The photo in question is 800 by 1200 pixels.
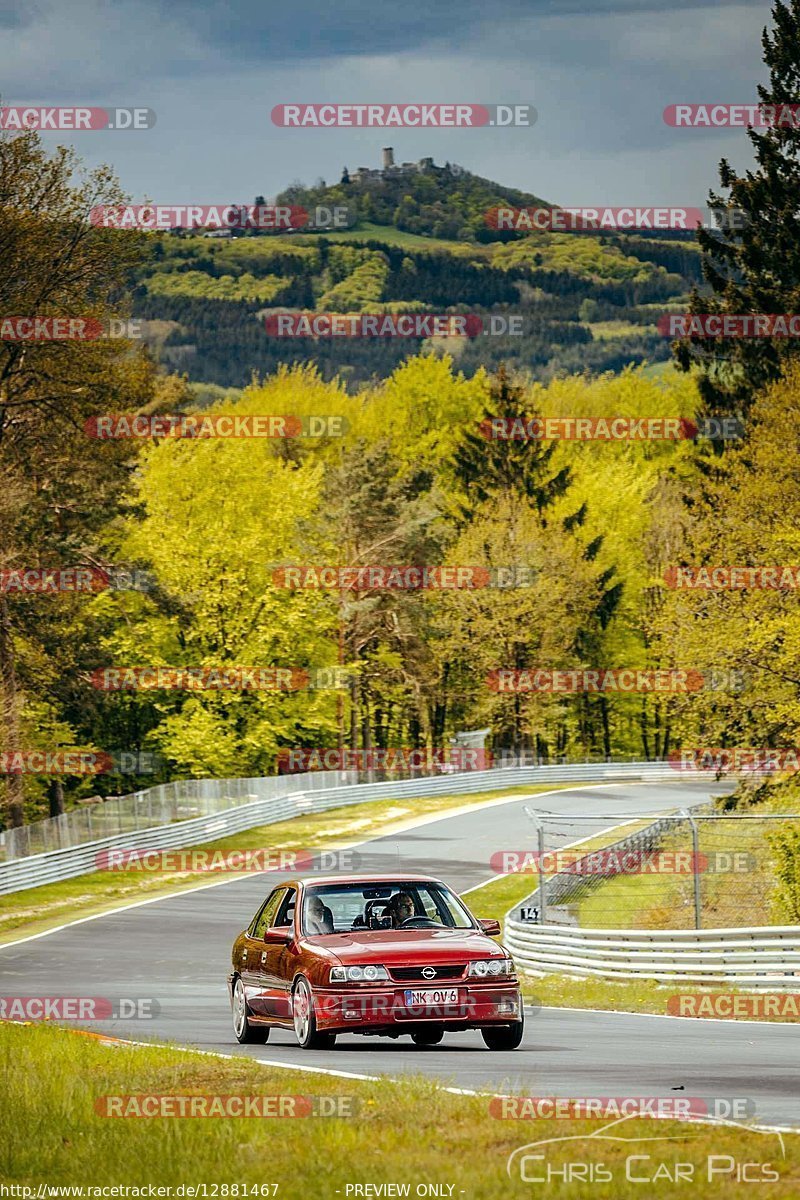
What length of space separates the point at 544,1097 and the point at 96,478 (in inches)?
1815

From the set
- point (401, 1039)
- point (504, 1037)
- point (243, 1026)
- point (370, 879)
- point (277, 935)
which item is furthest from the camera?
point (401, 1039)

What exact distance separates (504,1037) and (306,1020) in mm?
1624

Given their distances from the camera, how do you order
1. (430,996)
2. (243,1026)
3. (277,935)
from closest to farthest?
(430,996), (277,935), (243,1026)

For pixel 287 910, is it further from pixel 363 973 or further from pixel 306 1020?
pixel 363 973

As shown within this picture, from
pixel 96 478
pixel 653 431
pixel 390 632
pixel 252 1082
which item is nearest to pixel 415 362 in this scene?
pixel 653 431

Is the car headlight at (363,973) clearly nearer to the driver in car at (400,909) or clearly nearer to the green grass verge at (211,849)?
the driver in car at (400,909)

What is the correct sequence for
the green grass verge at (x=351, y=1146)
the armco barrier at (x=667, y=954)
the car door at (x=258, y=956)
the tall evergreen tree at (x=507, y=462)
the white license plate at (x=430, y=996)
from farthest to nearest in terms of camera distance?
the tall evergreen tree at (x=507, y=462), the armco barrier at (x=667, y=954), the car door at (x=258, y=956), the white license plate at (x=430, y=996), the green grass verge at (x=351, y=1146)

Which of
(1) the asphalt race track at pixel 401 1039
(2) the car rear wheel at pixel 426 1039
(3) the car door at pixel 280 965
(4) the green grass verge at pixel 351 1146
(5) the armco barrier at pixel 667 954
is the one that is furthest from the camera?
(5) the armco barrier at pixel 667 954

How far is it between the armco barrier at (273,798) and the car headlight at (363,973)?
104ft

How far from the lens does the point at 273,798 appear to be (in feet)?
200

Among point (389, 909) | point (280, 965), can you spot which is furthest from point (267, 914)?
point (389, 909)

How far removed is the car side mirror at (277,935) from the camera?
15.5m

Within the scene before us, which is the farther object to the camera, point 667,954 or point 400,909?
point 667,954

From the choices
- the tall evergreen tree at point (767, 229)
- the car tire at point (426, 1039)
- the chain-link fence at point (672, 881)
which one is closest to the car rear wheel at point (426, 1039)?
the car tire at point (426, 1039)
